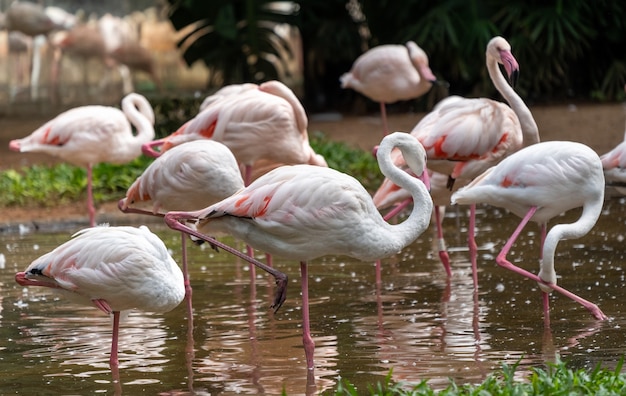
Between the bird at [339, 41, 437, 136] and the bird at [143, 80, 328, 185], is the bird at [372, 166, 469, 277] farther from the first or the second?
the bird at [339, 41, 437, 136]

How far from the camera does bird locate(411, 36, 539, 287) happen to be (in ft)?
20.4

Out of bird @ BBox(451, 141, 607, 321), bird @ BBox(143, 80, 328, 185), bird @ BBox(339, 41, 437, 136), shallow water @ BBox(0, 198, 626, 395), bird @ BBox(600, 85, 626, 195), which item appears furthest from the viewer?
bird @ BBox(339, 41, 437, 136)

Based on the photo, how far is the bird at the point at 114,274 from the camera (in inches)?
184

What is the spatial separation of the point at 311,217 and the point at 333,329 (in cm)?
95

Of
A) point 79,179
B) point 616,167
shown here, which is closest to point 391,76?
point 79,179

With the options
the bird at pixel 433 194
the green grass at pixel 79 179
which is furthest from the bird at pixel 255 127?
the green grass at pixel 79 179

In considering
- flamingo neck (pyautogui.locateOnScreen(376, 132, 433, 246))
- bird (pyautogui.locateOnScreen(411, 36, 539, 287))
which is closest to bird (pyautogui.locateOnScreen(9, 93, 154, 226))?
bird (pyautogui.locateOnScreen(411, 36, 539, 287))

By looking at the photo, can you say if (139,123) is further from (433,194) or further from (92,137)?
(433,194)

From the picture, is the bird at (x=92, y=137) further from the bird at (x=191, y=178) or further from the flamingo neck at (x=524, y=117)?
the flamingo neck at (x=524, y=117)

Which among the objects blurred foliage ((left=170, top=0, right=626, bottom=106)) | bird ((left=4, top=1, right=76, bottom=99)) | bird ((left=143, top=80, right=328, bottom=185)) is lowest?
bird ((left=143, top=80, right=328, bottom=185))

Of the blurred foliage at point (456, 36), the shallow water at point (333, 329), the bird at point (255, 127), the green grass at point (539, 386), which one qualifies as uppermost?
the blurred foliage at point (456, 36)

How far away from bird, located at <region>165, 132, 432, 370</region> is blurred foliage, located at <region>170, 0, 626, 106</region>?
8.28 m

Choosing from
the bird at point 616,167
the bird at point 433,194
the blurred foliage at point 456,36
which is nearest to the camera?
the bird at point 616,167

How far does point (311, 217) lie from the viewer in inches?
180
